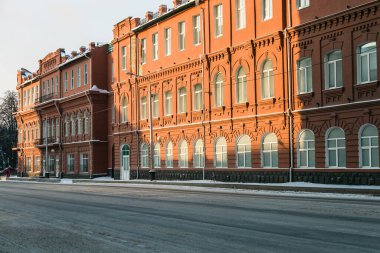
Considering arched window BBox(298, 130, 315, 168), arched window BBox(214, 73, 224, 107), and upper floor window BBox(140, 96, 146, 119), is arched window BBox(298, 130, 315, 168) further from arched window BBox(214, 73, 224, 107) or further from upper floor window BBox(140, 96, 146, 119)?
upper floor window BBox(140, 96, 146, 119)

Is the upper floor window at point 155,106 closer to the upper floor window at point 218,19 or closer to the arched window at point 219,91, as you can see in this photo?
the arched window at point 219,91

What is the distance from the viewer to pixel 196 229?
41.1 ft

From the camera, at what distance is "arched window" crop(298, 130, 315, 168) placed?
101ft

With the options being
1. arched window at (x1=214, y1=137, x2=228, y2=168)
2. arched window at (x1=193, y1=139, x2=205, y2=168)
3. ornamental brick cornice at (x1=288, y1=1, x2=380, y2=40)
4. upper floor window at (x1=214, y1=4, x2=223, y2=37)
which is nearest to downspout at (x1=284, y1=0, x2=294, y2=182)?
ornamental brick cornice at (x1=288, y1=1, x2=380, y2=40)

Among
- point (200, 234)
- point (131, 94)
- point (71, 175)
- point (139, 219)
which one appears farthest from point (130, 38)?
point (200, 234)

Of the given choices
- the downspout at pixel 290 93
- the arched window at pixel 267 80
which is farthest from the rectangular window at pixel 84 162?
the downspout at pixel 290 93

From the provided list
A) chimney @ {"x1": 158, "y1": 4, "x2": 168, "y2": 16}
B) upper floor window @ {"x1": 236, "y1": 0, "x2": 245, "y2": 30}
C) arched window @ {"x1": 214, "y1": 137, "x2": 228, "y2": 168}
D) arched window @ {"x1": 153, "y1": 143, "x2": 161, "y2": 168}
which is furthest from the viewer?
arched window @ {"x1": 153, "y1": 143, "x2": 161, "y2": 168}

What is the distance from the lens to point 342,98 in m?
29.0

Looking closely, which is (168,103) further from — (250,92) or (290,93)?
(290,93)

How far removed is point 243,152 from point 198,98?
23.2 ft

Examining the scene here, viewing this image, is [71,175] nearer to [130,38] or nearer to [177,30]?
[130,38]

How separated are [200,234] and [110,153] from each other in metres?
46.8

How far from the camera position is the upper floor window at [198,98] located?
1610 inches

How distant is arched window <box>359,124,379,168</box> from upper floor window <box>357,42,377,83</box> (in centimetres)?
257
